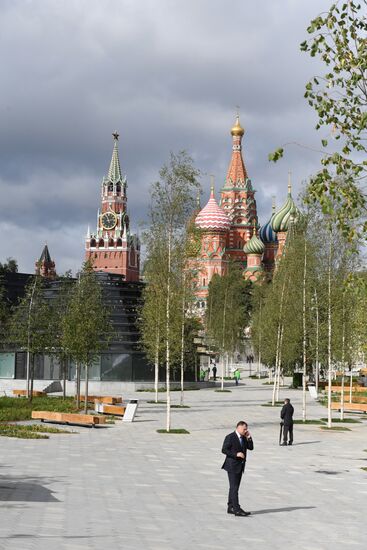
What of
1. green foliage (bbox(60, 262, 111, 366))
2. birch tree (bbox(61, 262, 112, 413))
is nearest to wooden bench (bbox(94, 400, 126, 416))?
birch tree (bbox(61, 262, 112, 413))

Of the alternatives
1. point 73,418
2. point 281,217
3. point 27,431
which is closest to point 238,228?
point 281,217

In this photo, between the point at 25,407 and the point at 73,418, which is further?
the point at 25,407

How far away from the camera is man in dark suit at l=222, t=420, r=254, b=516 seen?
1566 centimetres

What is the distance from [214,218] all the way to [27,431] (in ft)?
424

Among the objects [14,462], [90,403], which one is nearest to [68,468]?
[14,462]

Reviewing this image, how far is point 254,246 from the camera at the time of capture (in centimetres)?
15362

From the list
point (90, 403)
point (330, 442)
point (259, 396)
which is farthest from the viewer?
point (259, 396)

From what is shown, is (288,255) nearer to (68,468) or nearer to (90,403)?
(90,403)

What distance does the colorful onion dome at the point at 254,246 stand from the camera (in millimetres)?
153250

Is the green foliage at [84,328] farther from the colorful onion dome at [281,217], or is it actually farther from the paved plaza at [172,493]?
the colorful onion dome at [281,217]

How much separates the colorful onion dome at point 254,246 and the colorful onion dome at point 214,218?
20.7 ft

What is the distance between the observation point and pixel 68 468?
69.4 ft

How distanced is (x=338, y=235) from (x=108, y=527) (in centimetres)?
2554

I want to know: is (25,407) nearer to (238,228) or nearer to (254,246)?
(254,246)
